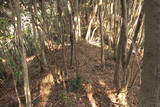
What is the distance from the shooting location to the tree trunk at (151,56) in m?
1.49

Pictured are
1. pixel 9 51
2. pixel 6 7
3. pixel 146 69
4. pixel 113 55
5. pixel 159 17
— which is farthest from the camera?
pixel 9 51

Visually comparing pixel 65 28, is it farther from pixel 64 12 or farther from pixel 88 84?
pixel 88 84

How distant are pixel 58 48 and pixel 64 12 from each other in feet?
4.66

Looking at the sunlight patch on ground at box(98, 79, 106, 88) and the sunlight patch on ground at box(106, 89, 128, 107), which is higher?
the sunlight patch on ground at box(98, 79, 106, 88)

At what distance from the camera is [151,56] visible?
1.58 metres

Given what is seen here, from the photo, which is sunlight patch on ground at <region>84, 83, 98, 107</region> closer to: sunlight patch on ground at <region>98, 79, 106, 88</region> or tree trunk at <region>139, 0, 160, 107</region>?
sunlight patch on ground at <region>98, 79, 106, 88</region>

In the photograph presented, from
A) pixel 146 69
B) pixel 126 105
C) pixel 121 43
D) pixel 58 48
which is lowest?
pixel 126 105

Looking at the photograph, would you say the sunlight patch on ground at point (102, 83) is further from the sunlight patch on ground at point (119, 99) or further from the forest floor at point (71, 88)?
the sunlight patch on ground at point (119, 99)

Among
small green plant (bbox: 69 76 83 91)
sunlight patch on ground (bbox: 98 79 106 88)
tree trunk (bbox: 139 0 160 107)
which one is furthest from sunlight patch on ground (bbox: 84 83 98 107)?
tree trunk (bbox: 139 0 160 107)

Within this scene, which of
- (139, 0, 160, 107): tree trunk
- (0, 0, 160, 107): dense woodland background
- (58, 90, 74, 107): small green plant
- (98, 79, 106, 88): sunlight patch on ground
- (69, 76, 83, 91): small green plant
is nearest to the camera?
(139, 0, 160, 107): tree trunk

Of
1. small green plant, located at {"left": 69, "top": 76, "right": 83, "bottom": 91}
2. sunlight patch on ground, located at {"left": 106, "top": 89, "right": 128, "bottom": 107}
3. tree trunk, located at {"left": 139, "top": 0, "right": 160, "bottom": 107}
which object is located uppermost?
tree trunk, located at {"left": 139, "top": 0, "right": 160, "bottom": 107}

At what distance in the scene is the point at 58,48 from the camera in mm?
5789

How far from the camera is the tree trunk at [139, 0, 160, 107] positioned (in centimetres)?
149

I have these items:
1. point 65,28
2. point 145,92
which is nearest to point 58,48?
point 65,28
